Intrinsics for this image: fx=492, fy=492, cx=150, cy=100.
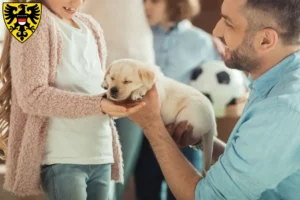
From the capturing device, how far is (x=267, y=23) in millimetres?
750

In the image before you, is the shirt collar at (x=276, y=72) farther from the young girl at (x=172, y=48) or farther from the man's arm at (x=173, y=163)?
the young girl at (x=172, y=48)

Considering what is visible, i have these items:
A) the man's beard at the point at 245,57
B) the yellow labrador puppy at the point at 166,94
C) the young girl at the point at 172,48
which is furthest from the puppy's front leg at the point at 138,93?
the young girl at the point at 172,48

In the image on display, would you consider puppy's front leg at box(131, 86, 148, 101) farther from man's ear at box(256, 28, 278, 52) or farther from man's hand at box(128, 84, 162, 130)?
man's ear at box(256, 28, 278, 52)

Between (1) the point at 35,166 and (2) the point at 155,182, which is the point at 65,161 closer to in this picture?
(1) the point at 35,166

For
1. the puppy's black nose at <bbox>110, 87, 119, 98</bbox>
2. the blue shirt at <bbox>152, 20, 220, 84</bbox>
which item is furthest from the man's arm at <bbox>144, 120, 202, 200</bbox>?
the blue shirt at <bbox>152, 20, 220, 84</bbox>

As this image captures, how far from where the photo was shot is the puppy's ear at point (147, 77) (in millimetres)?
777

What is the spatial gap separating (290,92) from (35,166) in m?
0.40

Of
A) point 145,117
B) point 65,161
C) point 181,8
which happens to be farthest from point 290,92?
point 181,8

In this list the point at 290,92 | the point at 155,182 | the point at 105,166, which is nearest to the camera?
the point at 290,92

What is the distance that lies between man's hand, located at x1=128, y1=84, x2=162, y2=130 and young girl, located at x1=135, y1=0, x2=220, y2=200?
26cm

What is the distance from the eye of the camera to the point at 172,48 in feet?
3.91

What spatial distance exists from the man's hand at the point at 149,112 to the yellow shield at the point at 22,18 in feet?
0.69

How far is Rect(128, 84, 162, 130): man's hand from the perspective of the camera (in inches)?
31.6

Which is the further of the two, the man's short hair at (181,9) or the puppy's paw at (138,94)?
the man's short hair at (181,9)
